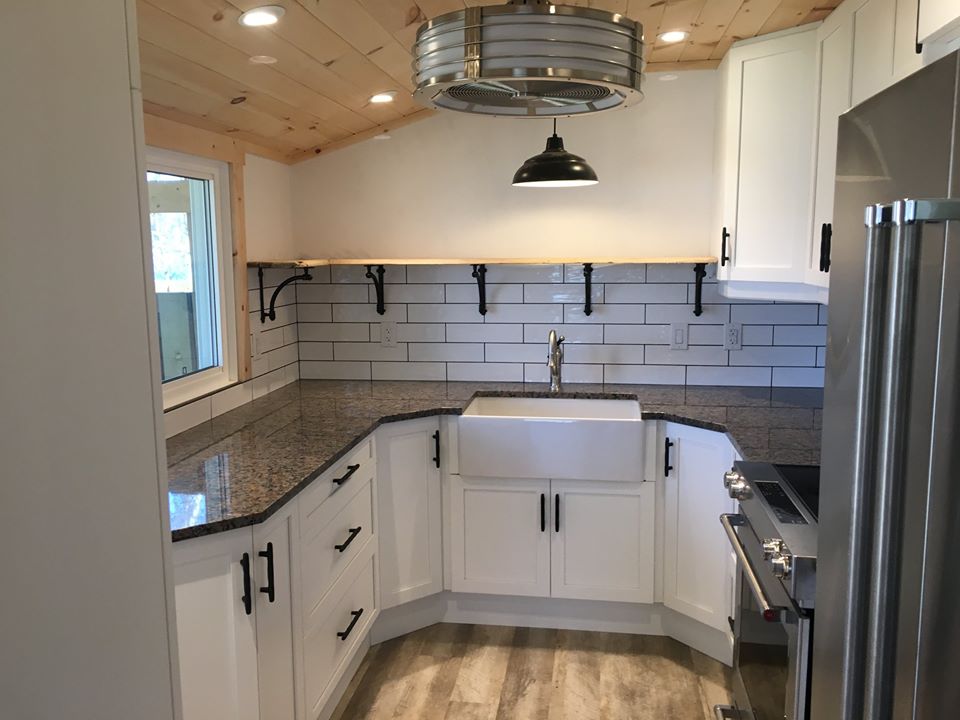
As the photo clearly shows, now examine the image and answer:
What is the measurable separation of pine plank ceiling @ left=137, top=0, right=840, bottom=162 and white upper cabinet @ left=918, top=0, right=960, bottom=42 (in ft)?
2.48

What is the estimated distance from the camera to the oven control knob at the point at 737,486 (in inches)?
78.3

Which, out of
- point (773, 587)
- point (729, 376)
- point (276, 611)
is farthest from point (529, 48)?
point (729, 376)

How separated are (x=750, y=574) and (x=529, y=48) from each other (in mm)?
1264

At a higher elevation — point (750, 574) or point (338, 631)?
point (750, 574)

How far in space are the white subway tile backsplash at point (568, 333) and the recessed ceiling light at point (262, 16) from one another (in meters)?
1.80

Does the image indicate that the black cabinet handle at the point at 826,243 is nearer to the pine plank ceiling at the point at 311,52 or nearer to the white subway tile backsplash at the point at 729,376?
the pine plank ceiling at the point at 311,52

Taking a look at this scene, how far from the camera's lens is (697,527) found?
9.17 feet

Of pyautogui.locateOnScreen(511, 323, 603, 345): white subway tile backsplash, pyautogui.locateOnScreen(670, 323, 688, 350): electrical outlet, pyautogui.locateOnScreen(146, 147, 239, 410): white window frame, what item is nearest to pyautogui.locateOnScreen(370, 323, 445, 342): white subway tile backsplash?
pyautogui.locateOnScreen(511, 323, 603, 345): white subway tile backsplash

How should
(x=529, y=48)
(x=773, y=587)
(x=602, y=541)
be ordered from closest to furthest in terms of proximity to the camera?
1. (x=529, y=48)
2. (x=773, y=587)
3. (x=602, y=541)

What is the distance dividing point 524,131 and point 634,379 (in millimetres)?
1151

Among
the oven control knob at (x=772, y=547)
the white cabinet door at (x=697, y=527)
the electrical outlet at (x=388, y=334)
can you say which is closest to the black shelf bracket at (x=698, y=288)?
the white cabinet door at (x=697, y=527)

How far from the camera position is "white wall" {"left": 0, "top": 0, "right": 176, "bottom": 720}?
28.1 inches

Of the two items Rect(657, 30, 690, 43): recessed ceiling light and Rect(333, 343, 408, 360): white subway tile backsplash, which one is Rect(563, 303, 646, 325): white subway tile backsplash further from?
Rect(657, 30, 690, 43): recessed ceiling light

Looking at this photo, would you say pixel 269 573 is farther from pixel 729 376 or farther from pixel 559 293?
pixel 729 376
